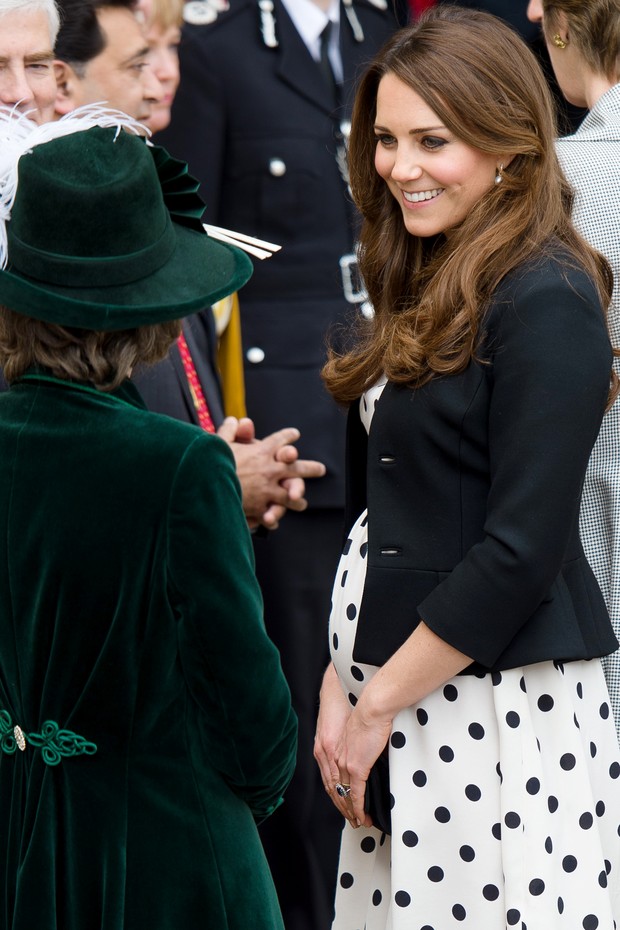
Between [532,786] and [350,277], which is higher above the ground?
[532,786]

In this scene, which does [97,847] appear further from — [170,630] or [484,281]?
[484,281]

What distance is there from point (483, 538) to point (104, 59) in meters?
1.90

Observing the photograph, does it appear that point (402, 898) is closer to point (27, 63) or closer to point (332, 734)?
point (332, 734)

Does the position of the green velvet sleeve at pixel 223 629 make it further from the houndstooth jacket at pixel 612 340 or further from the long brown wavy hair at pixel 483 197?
the houndstooth jacket at pixel 612 340

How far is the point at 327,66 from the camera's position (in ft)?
11.9

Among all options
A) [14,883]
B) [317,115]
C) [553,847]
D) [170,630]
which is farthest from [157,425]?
[317,115]

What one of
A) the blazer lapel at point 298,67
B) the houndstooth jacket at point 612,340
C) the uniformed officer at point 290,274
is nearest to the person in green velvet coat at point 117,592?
the houndstooth jacket at point 612,340

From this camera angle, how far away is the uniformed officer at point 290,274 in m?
3.51

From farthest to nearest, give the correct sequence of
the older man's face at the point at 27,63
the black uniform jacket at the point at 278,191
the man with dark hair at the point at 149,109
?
the black uniform jacket at the point at 278,191
the man with dark hair at the point at 149,109
the older man's face at the point at 27,63

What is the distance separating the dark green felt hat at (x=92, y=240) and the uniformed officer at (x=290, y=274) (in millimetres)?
1704

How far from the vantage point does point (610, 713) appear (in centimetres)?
221

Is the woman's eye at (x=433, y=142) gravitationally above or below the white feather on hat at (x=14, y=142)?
below

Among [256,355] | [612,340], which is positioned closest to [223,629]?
[612,340]

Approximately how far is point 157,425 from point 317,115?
2038mm
